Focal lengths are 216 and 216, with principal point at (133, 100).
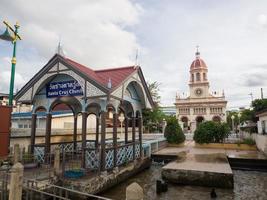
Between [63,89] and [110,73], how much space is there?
2787 millimetres

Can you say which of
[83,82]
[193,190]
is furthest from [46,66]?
[193,190]

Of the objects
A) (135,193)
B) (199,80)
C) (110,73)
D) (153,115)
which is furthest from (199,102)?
(135,193)

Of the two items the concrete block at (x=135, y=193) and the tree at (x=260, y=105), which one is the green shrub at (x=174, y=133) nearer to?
the tree at (x=260, y=105)

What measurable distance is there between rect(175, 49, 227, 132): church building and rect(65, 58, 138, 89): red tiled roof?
159 ft

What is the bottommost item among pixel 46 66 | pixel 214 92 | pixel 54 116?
pixel 54 116

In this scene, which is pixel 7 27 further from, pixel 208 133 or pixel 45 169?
pixel 208 133

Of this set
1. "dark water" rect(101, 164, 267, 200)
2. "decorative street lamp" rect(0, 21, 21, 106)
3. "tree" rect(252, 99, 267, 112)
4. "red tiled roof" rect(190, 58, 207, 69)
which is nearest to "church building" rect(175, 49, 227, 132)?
"red tiled roof" rect(190, 58, 207, 69)

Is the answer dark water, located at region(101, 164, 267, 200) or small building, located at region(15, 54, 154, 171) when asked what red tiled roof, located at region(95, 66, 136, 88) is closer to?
small building, located at region(15, 54, 154, 171)

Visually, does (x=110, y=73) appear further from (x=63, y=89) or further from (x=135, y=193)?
(x=135, y=193)

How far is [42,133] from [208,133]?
1798cm

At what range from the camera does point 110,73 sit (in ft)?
41.0

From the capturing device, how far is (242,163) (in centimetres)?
1647

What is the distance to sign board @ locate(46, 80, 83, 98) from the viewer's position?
1098cm

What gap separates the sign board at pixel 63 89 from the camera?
→ 1098cm
